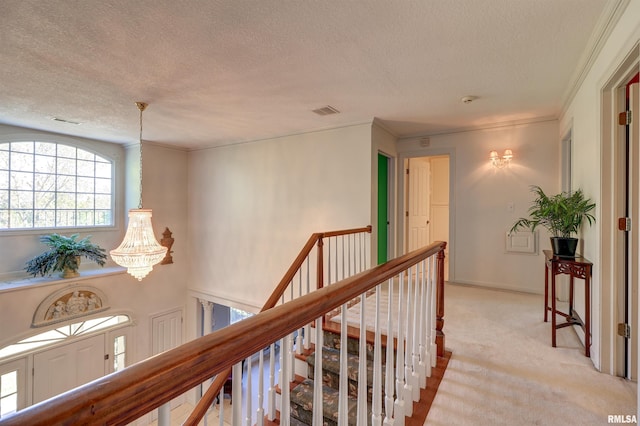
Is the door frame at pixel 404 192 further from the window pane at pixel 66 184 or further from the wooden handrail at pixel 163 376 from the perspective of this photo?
the window pane at pixel 66 184

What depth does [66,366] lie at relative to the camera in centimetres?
441

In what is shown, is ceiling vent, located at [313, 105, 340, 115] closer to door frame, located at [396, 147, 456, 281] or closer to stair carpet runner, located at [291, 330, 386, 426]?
door frame, located at [396, 147, 456, 281]

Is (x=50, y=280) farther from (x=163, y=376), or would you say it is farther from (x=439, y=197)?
(x=439, y=197)

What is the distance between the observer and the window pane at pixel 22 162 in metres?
4.36

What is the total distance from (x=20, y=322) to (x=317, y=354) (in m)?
5.09

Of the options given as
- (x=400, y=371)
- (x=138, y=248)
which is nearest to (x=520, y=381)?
(x=400, y=371)

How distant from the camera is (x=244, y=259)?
5.36 m

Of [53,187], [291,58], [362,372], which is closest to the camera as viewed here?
[362,372]

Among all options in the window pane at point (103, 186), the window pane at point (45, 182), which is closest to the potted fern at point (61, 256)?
the window pane at point (45, 182)

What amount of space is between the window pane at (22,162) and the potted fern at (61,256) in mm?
1043

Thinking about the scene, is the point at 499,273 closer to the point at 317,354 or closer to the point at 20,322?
the point at 317,354

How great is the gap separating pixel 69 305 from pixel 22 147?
2430 millimetres

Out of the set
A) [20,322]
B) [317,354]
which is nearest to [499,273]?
[317,354]

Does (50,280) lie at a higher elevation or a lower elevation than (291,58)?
lower
